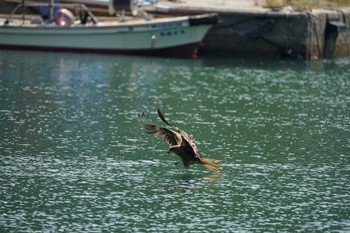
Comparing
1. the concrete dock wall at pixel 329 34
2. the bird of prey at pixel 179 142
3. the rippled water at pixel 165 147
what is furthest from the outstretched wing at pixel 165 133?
the concrete dock wall at pixel 329 34

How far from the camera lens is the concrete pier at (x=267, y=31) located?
45000 mm

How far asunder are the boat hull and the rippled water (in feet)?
5.24

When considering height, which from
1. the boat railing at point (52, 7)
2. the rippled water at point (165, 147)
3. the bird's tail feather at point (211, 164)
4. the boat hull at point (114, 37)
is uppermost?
the boat railing at point (52, 7)

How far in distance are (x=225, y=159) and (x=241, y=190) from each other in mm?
2841

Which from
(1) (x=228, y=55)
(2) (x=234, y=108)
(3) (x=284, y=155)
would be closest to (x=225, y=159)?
(3) (x=284, y=155)

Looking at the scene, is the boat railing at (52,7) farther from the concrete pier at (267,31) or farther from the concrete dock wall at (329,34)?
the concrete dock wall at (329,34)

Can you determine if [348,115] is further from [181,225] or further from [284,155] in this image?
[181,225]

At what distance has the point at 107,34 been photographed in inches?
1722

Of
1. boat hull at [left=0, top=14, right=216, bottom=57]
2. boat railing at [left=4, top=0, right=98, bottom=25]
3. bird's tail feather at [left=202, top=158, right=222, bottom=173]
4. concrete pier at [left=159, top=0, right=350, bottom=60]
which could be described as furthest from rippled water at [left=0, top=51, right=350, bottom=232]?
concrete pier at [left=159, top=0, right=350, bottom=60]

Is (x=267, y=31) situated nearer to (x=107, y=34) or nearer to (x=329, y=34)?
(x=329, y=34)

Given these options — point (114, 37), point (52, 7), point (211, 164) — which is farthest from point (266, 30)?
point (211, 164)

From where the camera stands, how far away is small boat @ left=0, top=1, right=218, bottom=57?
142 ft

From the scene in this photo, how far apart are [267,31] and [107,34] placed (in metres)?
5.88

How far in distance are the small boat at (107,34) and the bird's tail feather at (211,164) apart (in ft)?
62.2
